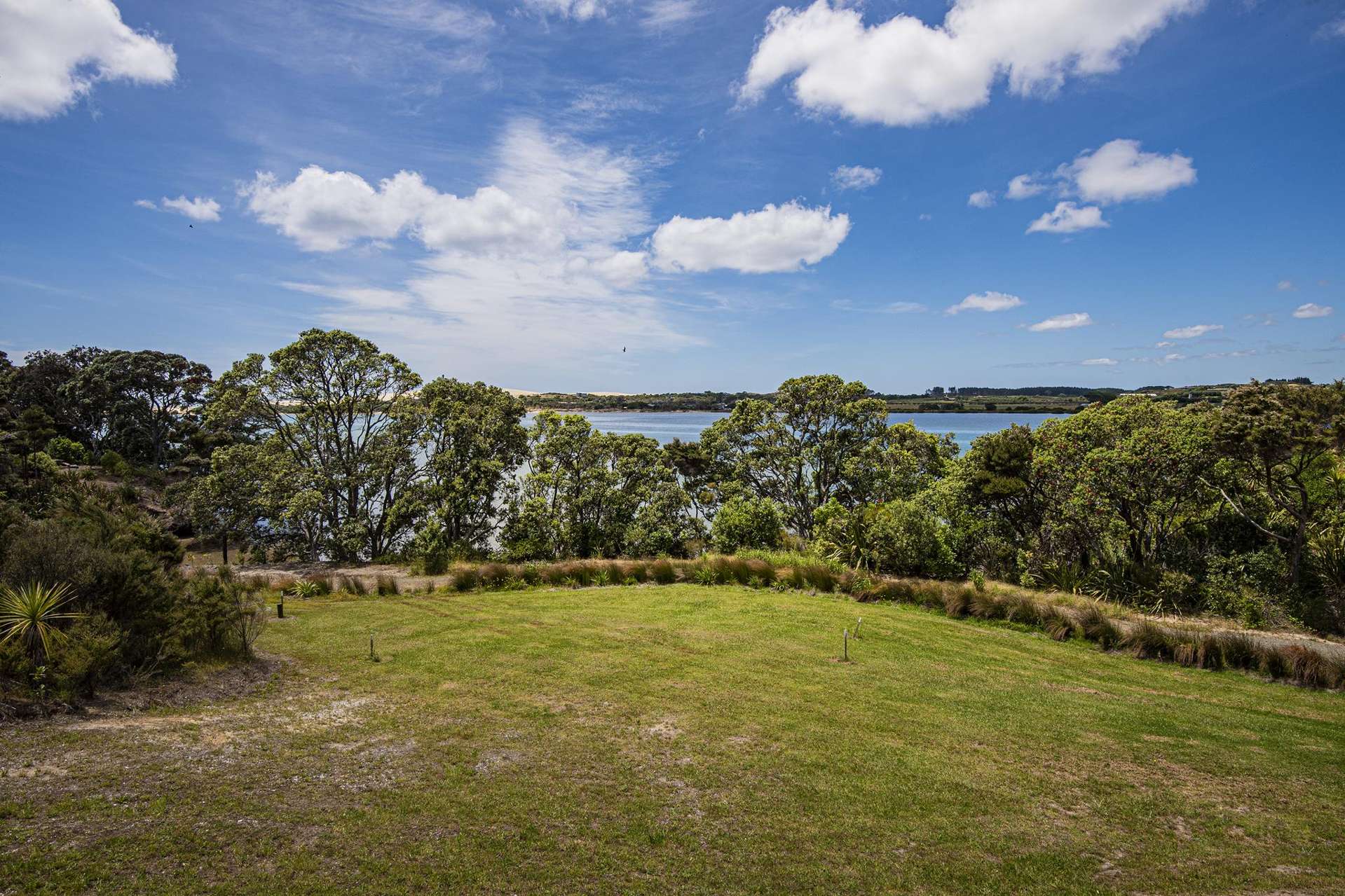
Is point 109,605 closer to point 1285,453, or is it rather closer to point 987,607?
point 987,607

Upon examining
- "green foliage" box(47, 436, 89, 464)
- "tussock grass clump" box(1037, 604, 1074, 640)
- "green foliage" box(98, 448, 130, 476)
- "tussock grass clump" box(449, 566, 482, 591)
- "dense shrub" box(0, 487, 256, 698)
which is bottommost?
"tussock grass clump" box(1037, 604, 1074, 640)

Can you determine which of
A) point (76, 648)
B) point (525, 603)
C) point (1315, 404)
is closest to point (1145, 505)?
point (1315, 404)

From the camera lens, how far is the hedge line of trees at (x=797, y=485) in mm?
16406

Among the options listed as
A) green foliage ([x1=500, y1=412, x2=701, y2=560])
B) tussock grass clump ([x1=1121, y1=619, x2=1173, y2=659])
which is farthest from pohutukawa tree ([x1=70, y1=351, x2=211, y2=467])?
tussock grass clump ([x1=1121, y1=619, x2=1173, y2=659])

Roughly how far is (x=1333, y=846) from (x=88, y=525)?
16750 mm

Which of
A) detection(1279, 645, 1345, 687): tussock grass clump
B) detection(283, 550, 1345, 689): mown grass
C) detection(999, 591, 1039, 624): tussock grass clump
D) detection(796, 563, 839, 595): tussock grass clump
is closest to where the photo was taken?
detection(1279, 645, 1345, 687): tussock grass clump

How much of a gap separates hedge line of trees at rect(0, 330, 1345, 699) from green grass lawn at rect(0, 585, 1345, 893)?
7.46 meters

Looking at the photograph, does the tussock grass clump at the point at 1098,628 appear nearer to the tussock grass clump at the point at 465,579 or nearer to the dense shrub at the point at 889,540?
the dense shrub at the point at 889,540

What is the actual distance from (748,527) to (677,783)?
1819 centimetres

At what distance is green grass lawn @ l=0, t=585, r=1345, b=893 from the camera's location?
511 centimetres

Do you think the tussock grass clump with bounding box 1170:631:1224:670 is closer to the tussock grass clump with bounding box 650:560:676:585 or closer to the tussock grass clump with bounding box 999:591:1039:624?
the tussock grass clump with bounding box 999:591:1039:624

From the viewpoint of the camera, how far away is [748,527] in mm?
24719

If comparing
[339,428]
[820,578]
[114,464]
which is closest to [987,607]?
[820,578]

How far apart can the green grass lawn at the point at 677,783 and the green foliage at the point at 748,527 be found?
12993mm
